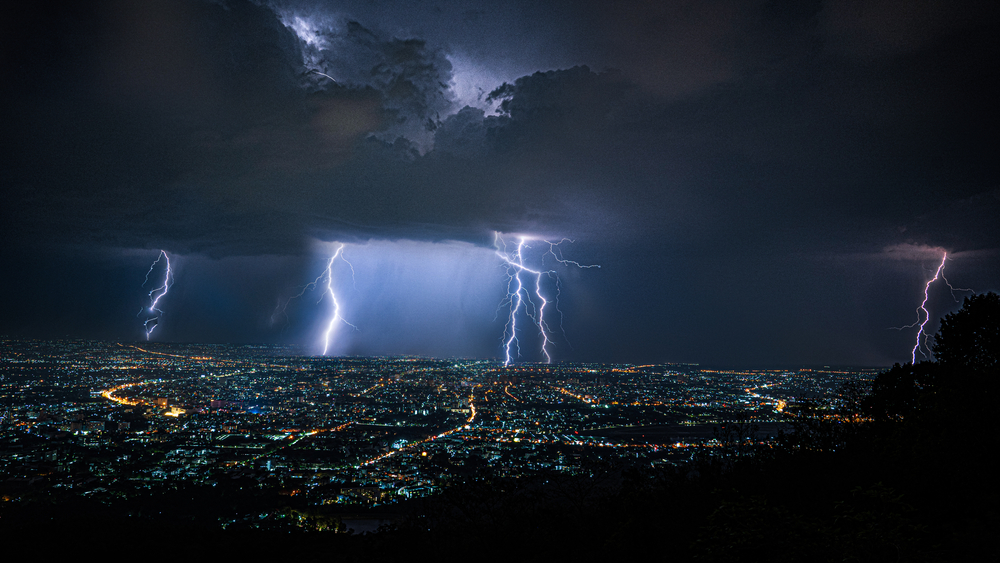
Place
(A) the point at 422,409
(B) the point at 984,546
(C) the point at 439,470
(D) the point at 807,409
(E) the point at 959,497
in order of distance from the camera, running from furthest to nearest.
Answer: (A) the point at 422,409, (C) the point at 439,470, (D) the point at 807,409, (E) the point at 959,497, (B) the point at 984,546

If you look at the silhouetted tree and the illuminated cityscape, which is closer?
the silhouetted tree

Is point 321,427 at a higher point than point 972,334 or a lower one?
lower

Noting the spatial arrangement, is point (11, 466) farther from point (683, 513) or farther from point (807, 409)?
point (807, 409)

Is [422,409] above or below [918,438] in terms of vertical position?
below

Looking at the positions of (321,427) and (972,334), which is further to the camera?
(321,427)

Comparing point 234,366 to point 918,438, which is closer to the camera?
point 918,438

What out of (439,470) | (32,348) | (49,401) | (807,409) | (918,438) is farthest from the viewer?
(32,348)

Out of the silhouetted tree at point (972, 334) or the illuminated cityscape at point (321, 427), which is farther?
the illuminated cityscape at point (321, 427)

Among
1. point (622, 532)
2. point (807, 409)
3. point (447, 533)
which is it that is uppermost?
point (807, 409)

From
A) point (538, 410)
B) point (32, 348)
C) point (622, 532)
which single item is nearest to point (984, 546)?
point (622, 532)

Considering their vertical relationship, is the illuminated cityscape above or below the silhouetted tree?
below

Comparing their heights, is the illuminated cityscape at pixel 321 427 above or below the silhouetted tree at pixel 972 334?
below
